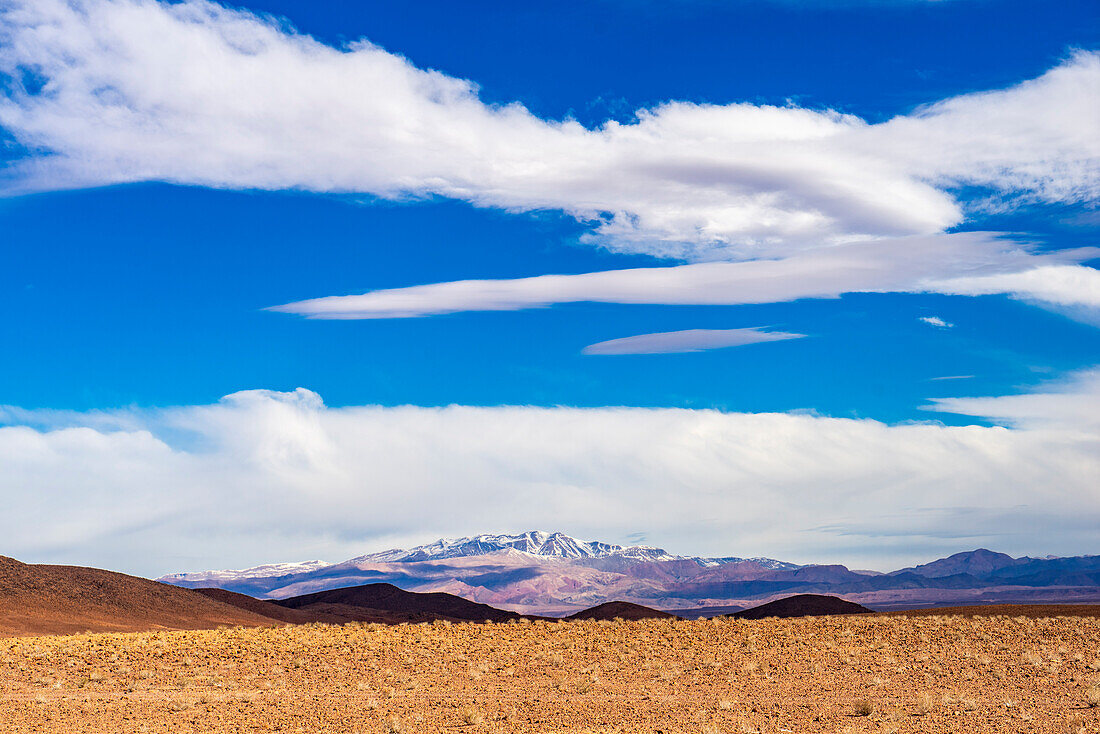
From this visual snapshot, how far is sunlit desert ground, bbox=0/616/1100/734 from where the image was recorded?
27.8 metres

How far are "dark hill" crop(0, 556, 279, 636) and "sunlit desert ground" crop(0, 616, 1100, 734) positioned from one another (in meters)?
20.9

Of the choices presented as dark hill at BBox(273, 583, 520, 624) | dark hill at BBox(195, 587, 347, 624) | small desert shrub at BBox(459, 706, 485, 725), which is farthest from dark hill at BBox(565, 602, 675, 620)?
small desert shrub at BBox(459, 706, 485, 725)

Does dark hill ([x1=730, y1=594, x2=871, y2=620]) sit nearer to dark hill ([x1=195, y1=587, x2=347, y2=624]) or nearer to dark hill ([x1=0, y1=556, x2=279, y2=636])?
dark hill ([x1=195, y1=587, x2=347, y2=624])

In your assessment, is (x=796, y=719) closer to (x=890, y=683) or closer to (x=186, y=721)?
(x=890, y=683)

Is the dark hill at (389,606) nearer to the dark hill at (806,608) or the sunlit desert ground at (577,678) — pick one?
the dark hill at (806,608)

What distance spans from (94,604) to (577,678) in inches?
2048

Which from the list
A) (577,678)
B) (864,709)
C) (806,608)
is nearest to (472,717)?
(577,678)

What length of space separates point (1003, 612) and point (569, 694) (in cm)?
3476

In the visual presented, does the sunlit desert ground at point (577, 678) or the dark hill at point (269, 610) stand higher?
the dark hill at point (269, 610)

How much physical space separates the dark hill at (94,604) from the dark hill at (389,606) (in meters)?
18.9

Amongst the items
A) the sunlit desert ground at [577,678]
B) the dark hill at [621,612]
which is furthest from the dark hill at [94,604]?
the dark hill at [621,612]

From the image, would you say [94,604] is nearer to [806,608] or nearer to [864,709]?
[806,608]

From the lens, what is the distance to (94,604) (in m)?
75.2

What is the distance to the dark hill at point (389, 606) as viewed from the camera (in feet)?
348
